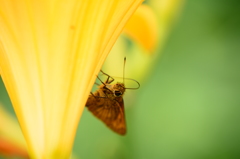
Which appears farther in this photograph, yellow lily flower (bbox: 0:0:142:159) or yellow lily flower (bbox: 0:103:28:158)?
yellow lily flower (bbox: 0:103:28:158)

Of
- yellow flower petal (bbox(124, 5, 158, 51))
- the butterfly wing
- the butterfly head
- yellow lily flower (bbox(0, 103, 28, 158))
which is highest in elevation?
yellow flower petal (bbox(124, 5, 158, 51))

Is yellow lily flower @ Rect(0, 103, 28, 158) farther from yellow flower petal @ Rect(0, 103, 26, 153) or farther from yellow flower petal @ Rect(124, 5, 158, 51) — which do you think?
yellow flower petal @ Rect(124, 5, 158, 51)

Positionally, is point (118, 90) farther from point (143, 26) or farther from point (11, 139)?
point (11, 139)

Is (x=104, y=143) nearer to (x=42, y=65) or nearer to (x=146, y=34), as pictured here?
(x=146, y=34)

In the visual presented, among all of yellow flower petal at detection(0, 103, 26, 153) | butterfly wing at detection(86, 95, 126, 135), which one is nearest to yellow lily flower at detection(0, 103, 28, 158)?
yellow flower petal at detection(0, 103, 26, 153)

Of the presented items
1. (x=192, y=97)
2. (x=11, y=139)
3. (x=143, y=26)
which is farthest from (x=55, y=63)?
(x=192, y=97)
